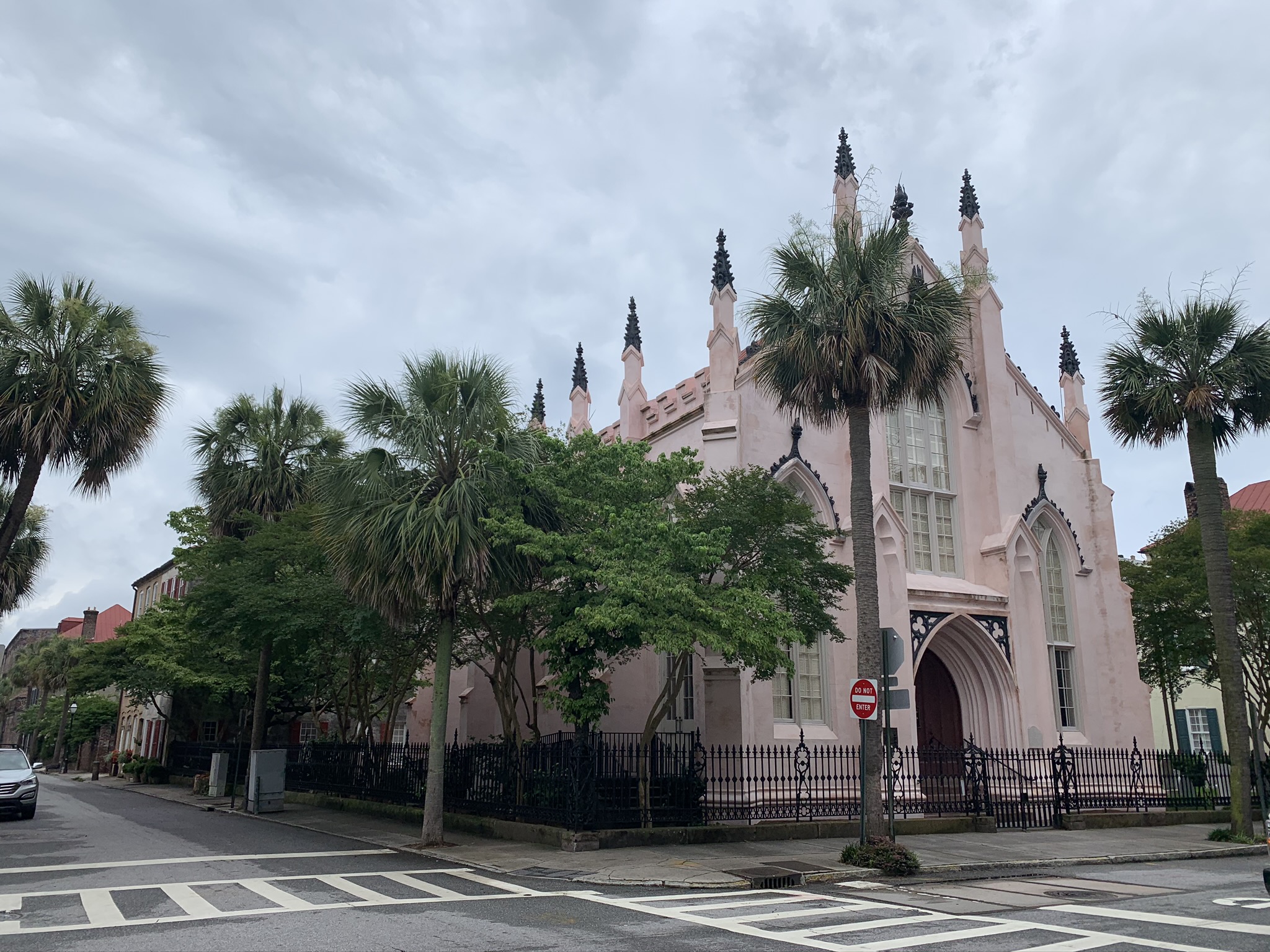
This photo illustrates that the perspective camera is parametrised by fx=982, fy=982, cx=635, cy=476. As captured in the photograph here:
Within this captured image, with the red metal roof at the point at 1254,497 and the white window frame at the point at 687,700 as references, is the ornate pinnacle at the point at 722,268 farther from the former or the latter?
the red metal roof at the point at 1254,497

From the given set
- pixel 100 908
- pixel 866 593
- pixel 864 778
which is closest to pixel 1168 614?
pixel 866 593

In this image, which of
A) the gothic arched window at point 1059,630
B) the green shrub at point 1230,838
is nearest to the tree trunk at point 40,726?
the gothic arched window at point 1059,630

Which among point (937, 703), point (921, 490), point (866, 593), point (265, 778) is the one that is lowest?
point (265, 778)

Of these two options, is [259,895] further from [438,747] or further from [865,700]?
[865,700]

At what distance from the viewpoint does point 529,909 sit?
10.4 meters

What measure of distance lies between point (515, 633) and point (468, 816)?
3490mm

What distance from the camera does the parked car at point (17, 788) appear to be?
20.7m

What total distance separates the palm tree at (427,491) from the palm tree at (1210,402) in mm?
13762

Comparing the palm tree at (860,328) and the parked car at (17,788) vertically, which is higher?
the palm tree at (860,328)

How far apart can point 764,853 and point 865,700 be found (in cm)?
332

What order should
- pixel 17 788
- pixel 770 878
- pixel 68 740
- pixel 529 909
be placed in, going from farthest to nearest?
pixel 68 740
pixel 17 788
pixel 770 878
pixel 529 909

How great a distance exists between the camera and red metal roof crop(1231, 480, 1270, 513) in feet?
152

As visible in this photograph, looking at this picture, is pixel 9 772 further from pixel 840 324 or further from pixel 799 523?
pixel 840 324

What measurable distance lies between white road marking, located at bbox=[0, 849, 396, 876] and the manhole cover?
32.2ft
